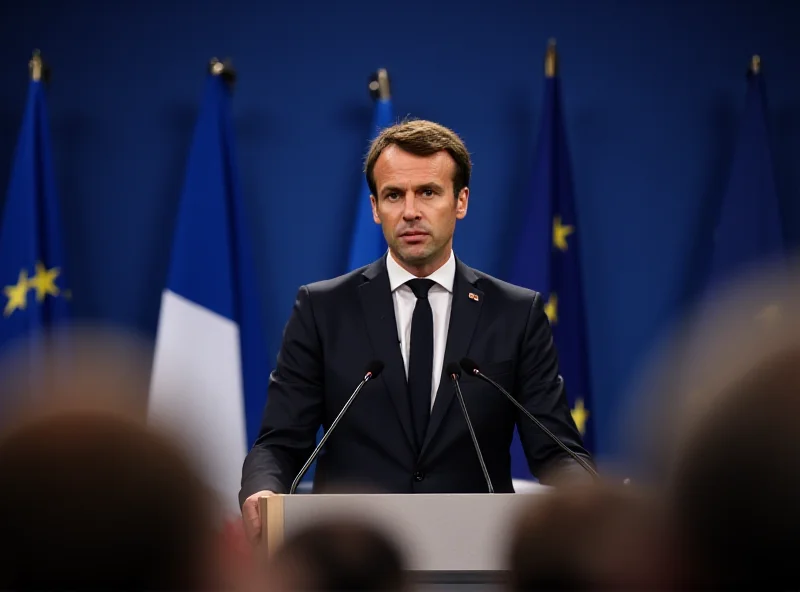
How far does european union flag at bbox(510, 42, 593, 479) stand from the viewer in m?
4.63

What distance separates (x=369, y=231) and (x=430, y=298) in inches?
Result: 64.3

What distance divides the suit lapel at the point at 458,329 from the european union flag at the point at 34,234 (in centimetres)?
233

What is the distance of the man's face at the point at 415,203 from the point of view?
300 cm

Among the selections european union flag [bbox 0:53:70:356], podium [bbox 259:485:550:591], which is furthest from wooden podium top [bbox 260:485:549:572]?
european union flag [bbox 0:53:70:356]

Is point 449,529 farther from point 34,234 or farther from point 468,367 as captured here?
point 34,234

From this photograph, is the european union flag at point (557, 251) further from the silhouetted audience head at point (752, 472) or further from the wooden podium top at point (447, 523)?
the silhouetted audience head at point (752, 472)

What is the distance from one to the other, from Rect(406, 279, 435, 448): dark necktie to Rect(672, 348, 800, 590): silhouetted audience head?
7.29 feet

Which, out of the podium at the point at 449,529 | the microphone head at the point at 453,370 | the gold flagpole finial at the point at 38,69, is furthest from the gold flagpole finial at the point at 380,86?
the podium at the point at 449,529

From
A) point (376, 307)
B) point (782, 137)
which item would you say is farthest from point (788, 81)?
point (376, 307)

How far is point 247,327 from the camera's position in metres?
4.69

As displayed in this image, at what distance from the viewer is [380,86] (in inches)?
185

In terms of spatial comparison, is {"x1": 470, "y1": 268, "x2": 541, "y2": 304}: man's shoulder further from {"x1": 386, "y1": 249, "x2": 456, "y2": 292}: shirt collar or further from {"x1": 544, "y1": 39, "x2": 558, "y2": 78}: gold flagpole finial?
{"x1": 544, "y1": 39, "x2": 558, "y2": 78}: gold flagpole finial

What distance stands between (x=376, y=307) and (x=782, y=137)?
9.38ft

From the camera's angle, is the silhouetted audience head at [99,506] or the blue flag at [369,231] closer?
the silhouetted audience head at [99,506]
